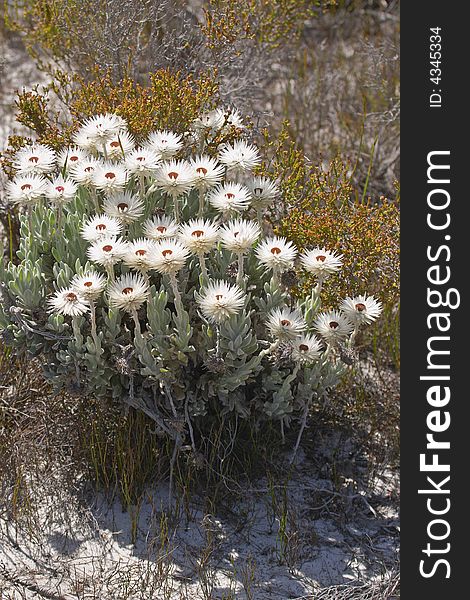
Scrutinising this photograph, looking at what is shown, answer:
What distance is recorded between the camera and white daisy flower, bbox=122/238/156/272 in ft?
10.3

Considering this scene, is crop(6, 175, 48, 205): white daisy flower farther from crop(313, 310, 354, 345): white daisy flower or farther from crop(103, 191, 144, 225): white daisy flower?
crop(313, 310, 354, 345): white daisy flower

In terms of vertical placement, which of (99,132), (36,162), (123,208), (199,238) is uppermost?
(99,132)

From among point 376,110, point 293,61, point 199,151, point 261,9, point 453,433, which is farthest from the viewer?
point 293,61

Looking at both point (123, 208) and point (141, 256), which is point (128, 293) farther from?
point (123, 208)

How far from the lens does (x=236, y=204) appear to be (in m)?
3.37

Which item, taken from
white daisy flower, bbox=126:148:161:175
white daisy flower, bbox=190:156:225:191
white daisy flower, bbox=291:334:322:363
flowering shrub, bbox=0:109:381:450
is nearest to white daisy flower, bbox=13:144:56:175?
flowering shrub, bbox=0:109:381:450

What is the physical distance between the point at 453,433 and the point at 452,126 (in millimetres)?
1075

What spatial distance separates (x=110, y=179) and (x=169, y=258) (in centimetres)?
49

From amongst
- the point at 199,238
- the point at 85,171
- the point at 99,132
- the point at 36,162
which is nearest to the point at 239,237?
the point at 199,238

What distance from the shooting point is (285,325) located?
3.26 metres

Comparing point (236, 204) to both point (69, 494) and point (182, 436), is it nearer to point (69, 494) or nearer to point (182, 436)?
point (182, 436)

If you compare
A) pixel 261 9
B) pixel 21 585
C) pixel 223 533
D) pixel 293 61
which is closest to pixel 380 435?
pixel 223 533

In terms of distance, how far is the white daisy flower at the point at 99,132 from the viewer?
3.62 meters

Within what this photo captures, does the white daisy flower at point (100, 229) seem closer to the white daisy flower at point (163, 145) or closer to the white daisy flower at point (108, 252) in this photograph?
the white daisy flower at point (108, 252)
